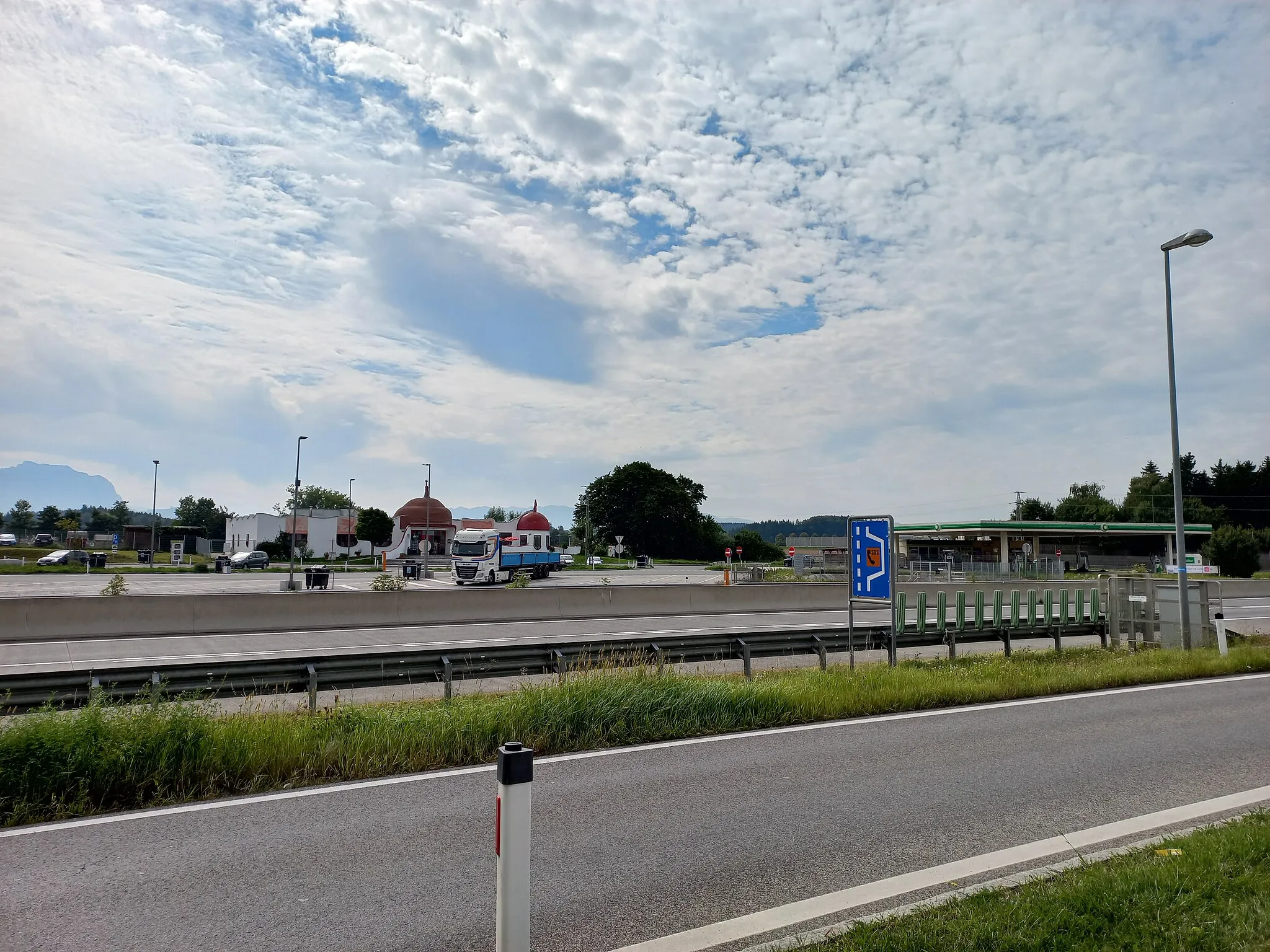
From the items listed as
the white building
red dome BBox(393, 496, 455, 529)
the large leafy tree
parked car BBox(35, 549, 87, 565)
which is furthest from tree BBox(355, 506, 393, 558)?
parked car BBox(35, 549, 87, 565)

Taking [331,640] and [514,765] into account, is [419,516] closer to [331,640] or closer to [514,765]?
[331,640]

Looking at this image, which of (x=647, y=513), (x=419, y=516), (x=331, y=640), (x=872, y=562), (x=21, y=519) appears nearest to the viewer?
(x=872, y=562)

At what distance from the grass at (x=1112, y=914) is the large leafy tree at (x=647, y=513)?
10516 centimetres

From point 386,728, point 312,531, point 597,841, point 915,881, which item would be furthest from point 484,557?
point 312,531

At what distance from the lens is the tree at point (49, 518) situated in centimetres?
13962

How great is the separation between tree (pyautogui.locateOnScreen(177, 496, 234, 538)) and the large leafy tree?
205 ft

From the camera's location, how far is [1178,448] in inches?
758

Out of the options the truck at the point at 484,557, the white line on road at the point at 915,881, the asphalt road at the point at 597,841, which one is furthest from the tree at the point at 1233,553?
the white line on road at the point at 915,881

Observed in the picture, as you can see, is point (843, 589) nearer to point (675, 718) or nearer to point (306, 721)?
point (675, 718)

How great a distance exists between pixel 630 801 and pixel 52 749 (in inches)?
182

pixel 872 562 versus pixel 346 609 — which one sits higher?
pixel 872 562

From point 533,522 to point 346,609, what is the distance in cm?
3504

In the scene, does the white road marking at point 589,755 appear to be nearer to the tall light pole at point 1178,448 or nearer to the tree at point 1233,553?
the tall light pole at point 1178,448

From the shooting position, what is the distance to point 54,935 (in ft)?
14.2
